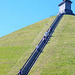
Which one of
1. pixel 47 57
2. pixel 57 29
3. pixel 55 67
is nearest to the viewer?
pixel 55 67

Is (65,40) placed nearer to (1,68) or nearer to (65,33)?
(65,33)

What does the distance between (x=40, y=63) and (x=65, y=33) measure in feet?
54.7

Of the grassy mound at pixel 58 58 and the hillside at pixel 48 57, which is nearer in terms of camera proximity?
the grassy mound at pixel 58 58

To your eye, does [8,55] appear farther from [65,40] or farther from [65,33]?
[65,33]

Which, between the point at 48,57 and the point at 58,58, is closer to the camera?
the point at 58,58

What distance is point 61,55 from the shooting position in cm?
2484

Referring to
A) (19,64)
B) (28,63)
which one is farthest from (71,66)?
(19,64)

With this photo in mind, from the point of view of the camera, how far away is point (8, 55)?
2834cm

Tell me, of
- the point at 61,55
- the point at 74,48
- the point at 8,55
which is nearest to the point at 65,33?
the point at 74,48

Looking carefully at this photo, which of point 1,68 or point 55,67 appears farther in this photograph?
point 1,68

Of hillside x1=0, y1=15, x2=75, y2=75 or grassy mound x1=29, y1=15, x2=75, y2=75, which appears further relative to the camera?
hillside x1=0, y1=15, x2=75, y2=75

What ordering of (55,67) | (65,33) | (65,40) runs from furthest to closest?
(65,33) → (65,40) → (55,67)

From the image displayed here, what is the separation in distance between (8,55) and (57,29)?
682 inches

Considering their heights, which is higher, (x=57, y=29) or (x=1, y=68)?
(x=57, y=29)
